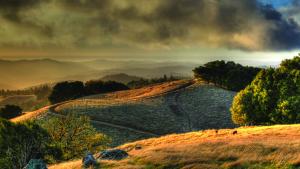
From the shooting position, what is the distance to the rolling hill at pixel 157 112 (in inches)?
4609

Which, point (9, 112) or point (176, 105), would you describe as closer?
point (176, 105)

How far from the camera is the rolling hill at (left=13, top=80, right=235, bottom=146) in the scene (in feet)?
384

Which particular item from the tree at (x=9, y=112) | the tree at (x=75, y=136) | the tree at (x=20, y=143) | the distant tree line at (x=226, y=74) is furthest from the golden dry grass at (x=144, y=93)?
the tree at (x=20, y=143)

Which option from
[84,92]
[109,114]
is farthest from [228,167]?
[84,92]

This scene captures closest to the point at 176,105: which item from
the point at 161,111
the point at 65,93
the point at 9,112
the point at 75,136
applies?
the point at 161,111

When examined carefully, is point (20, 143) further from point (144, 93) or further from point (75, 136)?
point (144, 93)

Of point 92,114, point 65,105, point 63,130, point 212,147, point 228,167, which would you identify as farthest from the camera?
point 65,105

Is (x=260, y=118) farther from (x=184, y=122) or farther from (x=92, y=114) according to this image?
(x=92, y=114)

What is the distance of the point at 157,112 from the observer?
132625mm

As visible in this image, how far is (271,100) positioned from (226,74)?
8564cm

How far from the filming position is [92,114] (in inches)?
4953

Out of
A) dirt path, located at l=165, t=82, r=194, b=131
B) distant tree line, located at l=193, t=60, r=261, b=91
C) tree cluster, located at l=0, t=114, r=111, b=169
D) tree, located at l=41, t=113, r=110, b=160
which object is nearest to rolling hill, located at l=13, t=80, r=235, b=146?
dirt path, located at l=165, t=82, r=194, b=131

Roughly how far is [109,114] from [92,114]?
4.64m

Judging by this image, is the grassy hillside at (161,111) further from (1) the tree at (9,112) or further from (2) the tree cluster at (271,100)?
(1) the tree at (9,112)
